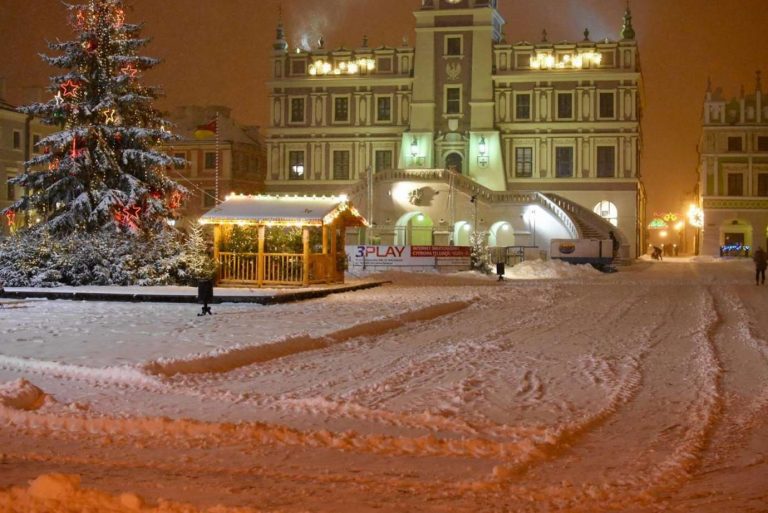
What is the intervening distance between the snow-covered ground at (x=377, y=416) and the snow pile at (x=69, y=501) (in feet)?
0.05

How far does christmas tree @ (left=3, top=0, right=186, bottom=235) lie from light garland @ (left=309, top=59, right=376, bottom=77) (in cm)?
3669

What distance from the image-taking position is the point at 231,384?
456 inches

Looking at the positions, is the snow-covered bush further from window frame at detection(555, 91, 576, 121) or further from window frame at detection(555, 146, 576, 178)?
window frame at detection(555, 91, 576, 121)

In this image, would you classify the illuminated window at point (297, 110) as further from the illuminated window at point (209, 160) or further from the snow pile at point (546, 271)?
the snow pile at point (546, 271)

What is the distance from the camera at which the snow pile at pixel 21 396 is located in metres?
9.57

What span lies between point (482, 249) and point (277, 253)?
60.1 ft

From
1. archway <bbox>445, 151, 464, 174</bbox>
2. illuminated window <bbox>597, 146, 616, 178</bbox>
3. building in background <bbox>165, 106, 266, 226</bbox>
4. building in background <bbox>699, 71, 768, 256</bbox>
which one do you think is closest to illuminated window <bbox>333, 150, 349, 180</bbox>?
archway <bbox>445, 151, 464, 174</bbox>

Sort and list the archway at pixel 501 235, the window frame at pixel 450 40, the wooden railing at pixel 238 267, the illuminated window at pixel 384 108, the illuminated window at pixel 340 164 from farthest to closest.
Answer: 1. the illuminated window at pixel 340 164
2. the illuminated window at pixel 384 108
3. the window frame at pixel 450 40
4. the archway at pixel 501 235
5. the wooden railing at pixel 238 267

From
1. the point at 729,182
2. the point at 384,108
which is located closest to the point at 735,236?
the point at 729,182

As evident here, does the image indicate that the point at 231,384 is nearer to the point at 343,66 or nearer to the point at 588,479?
the point at 588,479

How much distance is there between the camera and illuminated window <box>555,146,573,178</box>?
220 ft

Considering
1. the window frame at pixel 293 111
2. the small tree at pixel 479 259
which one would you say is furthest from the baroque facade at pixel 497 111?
the small tree at pixel 479 259

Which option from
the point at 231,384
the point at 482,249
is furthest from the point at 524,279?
the point at 231,384

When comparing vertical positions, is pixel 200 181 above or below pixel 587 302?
above
